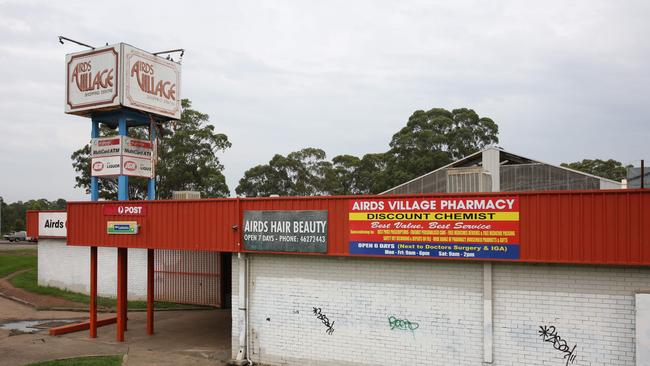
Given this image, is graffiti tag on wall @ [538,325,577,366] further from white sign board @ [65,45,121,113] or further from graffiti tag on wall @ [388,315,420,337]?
white sign board @ [65,45,121,113]

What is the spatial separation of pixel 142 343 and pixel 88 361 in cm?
274

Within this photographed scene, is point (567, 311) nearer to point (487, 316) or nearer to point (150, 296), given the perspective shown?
point (487, 316)

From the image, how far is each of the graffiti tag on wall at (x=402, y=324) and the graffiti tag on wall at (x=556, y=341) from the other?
108 inches

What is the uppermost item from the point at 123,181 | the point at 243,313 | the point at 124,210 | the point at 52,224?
the point at 123,181

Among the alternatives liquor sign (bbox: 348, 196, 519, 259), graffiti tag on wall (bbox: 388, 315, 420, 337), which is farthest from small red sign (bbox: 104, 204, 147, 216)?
graffiti tag on wall (bbox: 388, 315, 420, 337)

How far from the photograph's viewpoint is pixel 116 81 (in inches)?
875

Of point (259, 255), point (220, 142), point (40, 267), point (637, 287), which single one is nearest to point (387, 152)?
point (220, 142)

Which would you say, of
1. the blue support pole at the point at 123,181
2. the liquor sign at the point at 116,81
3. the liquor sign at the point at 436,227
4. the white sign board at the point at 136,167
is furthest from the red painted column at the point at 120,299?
the liquor sign at the point at 436,227

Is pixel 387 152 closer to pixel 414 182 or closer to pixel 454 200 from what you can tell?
pixel 414 182

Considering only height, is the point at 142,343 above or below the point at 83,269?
below

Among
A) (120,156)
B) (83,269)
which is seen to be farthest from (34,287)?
(120,156)

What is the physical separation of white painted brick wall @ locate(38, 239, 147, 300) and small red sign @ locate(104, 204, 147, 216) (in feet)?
29.6

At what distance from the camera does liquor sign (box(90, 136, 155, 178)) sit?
22.9m

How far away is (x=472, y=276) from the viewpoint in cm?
1226
